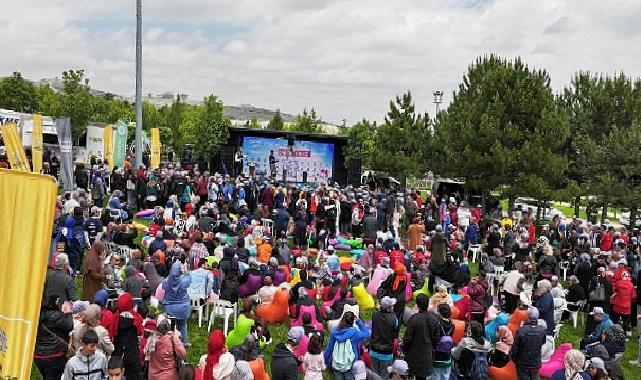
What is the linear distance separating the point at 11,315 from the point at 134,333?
2.04m

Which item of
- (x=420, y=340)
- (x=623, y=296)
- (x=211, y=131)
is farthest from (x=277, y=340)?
(x=211, y=131)

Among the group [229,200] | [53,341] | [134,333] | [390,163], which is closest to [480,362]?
[134,333]

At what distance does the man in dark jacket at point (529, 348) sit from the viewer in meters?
7.91

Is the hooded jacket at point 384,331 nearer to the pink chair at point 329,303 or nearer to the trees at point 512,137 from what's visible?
the pink chair at point 329,303

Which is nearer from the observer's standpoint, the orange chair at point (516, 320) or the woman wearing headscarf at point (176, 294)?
the woman wearing headscarf at point (176, 294)

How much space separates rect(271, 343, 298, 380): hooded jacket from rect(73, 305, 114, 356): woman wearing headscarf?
5.69 ft

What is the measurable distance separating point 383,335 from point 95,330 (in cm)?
337

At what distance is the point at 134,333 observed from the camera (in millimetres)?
7094

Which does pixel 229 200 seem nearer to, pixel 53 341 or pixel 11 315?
pixel 53 341

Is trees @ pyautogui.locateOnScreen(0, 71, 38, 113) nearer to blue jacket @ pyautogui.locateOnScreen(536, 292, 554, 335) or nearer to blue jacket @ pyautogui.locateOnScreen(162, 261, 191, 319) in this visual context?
blue jacket @ pyautogui.locateOnScreen(162, 261, 191, 319)

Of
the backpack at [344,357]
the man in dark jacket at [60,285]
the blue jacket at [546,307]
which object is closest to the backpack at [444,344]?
the backpack at [344,357]

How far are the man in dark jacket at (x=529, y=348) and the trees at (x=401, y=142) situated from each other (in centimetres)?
2265

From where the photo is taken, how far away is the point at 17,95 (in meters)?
53.4

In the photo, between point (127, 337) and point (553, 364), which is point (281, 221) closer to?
point (553, 364)
